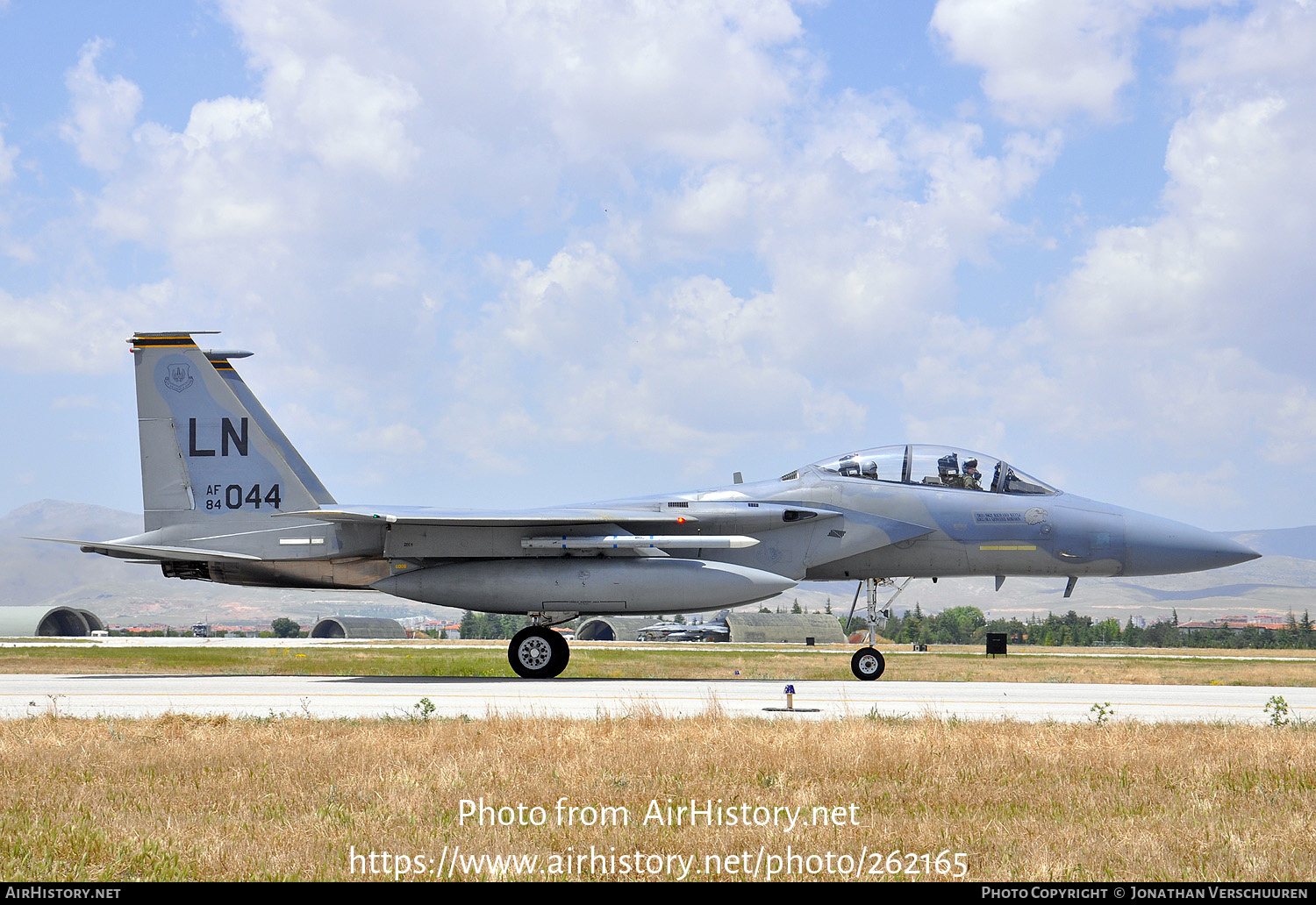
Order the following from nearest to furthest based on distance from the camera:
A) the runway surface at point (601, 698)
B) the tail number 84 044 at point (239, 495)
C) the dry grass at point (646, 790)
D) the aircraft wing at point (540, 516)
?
the dry grass at point (646, 790), the runway surface at point (601, 698), the aircraft wing at point (540, 516), the tail number 84 044 at point (239, 495)

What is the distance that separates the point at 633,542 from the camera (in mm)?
16859

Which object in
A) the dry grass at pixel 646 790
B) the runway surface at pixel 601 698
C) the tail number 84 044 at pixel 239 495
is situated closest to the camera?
the dry grass at pixel 646 790

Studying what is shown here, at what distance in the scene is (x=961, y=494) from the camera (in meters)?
17.5

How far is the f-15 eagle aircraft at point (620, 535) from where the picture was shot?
16922mm

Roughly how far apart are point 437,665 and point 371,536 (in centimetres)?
585

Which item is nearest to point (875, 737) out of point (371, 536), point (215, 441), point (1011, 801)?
point (1011, 801)

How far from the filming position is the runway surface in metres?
11.7

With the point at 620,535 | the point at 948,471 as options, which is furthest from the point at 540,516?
the point at 948,471

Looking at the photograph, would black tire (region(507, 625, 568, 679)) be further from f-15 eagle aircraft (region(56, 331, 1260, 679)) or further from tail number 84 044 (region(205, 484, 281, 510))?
tail number 84 044 (region(205, 484, 281, 510))

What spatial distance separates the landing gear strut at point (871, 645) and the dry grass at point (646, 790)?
7044 millimetres

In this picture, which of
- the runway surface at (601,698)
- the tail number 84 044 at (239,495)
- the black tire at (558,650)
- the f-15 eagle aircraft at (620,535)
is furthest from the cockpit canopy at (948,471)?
the tail number 84 044 at (239,495)

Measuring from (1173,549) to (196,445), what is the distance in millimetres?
15721

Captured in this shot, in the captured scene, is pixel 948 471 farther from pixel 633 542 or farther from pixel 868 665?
pixel 633 542

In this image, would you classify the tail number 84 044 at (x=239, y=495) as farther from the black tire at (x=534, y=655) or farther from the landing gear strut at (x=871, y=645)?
the landing gear strut at (x=871, y=645)
